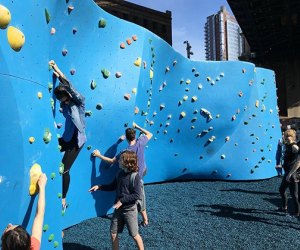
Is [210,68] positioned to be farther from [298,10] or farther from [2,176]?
[298,10]

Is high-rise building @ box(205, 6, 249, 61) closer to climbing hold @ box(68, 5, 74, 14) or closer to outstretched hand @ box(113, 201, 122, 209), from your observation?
climbing hold @ box(68, 5, 74, 14)

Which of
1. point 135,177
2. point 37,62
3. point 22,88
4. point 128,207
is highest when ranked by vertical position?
point 37,62

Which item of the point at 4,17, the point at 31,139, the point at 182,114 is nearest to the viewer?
the point at 4,17

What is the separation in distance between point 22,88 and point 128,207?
1654 millimetres

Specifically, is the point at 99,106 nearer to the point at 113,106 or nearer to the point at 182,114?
the point at 113,106

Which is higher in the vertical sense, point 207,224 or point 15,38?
point 15,38

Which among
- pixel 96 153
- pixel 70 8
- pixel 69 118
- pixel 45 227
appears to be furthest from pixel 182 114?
pixel 45 227

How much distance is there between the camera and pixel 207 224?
241 inches

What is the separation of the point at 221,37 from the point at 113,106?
5345cm

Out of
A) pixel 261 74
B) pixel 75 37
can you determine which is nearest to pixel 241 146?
pixel 261 74

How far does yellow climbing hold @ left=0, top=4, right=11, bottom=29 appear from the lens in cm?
311

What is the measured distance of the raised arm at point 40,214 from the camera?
8.77 feet

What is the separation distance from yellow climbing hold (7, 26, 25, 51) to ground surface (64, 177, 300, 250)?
2816 millimetres

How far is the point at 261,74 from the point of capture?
11.1 m
